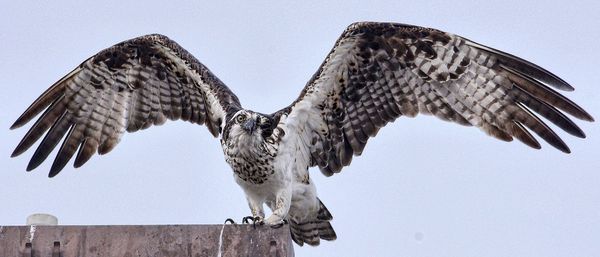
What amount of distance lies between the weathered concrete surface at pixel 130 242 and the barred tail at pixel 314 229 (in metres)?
3.37

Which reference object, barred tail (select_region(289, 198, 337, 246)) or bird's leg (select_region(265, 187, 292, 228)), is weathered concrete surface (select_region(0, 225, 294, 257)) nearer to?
bird's leg (select_region(265, 187, 292, 228))

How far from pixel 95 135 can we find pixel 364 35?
3.07 meters

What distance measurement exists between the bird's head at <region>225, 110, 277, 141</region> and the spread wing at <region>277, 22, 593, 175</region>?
46cm

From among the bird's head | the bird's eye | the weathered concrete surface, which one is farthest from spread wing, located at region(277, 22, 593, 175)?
the weathered concrete surface

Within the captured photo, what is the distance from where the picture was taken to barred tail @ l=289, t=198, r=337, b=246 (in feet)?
36.7

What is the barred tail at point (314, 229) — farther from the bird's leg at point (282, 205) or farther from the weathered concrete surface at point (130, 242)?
the weathered concrete surface at point (130, 242)

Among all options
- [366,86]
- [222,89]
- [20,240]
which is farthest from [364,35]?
[20,240]

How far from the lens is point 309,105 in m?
11.0

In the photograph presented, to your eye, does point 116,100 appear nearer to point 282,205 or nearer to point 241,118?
point 241,118

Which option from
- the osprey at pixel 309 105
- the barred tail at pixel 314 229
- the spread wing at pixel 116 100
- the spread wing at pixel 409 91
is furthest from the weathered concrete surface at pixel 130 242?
the spread wing at pixel 116 100

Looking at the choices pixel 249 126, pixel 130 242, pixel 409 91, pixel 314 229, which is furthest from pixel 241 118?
pixel 130 242

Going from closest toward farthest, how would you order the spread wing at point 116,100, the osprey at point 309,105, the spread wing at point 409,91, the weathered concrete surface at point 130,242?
the weathered concrete surface at point 130,242 < the osprey at point 309,105 < the spread wing at point 409,91 < the spread wing at point 116,100

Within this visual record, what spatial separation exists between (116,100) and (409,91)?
3020 millimetres

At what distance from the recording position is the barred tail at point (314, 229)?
1118 cm
